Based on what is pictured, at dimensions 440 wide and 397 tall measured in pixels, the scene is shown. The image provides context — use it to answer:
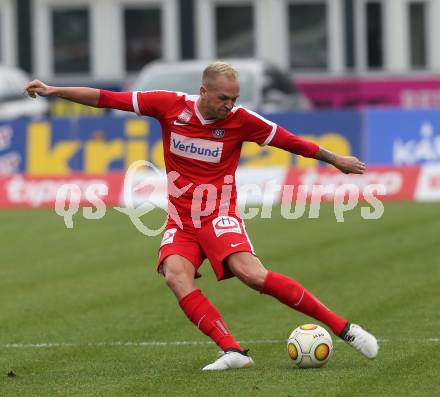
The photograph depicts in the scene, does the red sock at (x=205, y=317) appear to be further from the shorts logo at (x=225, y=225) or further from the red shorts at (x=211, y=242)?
the shorts logo at (x=225, y=225)

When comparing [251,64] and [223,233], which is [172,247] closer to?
[223,233]

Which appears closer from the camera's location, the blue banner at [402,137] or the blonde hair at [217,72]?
the blonde hair at [217,72]

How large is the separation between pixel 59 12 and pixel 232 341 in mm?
30866

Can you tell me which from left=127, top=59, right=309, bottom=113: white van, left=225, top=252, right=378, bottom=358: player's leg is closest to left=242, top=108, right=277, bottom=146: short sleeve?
left=225, top=252, right=378, bottom=358: player's leg

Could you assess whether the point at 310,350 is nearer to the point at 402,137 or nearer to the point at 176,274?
the point at 176,274

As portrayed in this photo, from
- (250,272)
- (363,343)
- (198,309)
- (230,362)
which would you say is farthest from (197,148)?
(363,343)

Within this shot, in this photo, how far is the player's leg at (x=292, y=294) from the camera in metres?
9.01

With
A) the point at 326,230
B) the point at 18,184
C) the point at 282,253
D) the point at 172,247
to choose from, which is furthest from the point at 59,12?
the point at 172,247

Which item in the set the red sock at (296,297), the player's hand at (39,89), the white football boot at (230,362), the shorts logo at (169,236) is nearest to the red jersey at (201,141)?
the shorts logo at (169,236)

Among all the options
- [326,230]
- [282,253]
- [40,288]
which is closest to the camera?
[40,288]

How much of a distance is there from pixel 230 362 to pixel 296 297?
1.90 ft

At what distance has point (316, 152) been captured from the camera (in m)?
9.26

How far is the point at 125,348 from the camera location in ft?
33.4

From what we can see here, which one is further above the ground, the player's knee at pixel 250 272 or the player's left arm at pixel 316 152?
the player's left arm at pixel 316 152
